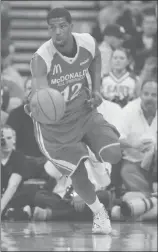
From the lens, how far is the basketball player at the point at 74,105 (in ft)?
23.2

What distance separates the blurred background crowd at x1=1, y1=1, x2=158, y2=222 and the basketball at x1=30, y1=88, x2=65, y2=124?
315 centimetres

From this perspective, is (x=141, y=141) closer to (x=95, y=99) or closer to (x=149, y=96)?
(x=149, y=96)

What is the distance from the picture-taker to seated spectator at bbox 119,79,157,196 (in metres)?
10.4

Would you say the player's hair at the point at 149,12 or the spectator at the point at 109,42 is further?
the player's hair at the point at 149,12

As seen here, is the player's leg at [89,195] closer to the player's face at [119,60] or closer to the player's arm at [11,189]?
the player's arm at [11,189]

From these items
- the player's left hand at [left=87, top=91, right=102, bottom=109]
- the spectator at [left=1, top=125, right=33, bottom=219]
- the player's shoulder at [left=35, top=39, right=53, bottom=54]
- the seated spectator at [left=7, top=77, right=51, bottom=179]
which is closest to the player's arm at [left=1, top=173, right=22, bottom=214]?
the spectator at [left=1, top=125, right=33, bottom=219]

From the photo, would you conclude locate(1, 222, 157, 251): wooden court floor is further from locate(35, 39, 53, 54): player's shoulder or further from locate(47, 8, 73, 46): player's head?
locate(47, 8, 73, 46): player's head

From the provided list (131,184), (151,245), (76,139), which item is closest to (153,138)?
(131,184)

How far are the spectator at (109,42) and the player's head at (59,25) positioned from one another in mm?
5308

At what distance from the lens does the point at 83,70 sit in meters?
7.29

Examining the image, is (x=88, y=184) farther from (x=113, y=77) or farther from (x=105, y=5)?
(x=105, y=5)

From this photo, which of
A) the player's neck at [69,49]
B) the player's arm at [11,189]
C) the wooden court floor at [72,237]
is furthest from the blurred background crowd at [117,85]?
the player's neck at [69,49]

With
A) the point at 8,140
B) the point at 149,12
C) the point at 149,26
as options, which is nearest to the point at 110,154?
the point at 8,140

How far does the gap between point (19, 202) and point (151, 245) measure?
6.15 ft
